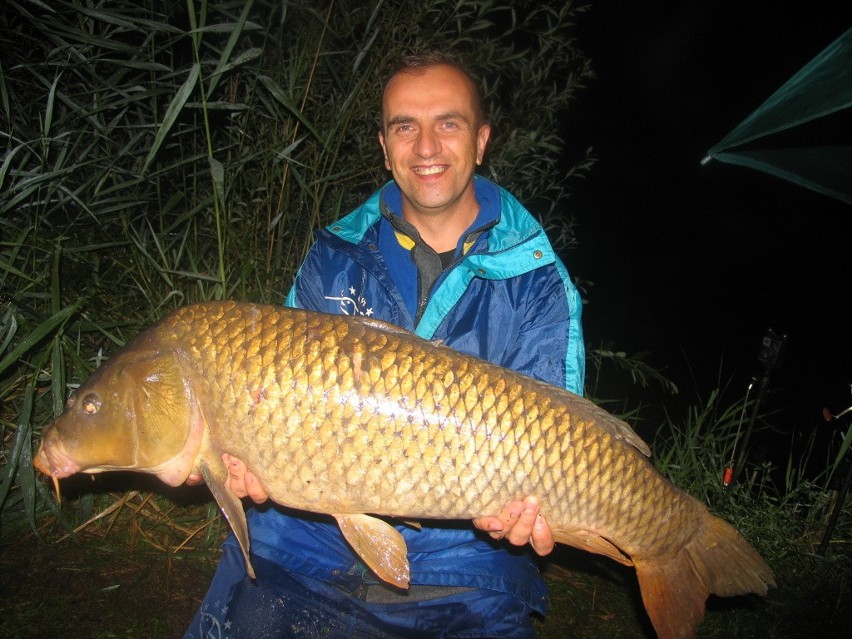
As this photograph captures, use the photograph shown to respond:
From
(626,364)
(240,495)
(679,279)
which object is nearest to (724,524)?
(240,495)

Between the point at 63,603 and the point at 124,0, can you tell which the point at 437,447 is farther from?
the point at 124,0

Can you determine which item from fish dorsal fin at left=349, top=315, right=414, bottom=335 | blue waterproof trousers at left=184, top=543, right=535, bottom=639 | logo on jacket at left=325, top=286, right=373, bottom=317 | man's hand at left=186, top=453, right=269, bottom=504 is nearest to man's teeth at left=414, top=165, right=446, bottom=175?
logo on jacket at left=325, top=286, right=373, bottom=317

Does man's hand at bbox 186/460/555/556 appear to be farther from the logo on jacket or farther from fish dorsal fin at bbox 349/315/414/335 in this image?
Answer: the logo on jacket

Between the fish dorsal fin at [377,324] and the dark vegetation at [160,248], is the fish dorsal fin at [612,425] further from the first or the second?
the dark vegetation at [160,248]

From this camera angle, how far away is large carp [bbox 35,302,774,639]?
1279mm

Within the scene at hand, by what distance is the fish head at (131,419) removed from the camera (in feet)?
4.31

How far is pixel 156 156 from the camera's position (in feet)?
8.22

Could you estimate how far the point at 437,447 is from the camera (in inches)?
50.5

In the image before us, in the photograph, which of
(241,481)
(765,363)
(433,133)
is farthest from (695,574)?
(433,133)

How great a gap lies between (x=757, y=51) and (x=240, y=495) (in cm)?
3522

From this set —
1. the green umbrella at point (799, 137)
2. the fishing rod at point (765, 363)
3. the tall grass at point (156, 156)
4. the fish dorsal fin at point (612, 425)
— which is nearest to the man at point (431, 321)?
the fish dorsal fin at point (612, 425)

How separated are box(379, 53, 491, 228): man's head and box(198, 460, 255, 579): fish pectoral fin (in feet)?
3.42

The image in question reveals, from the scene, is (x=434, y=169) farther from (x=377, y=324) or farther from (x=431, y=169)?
(x=377, y=324)

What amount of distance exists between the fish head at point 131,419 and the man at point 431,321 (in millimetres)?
159
